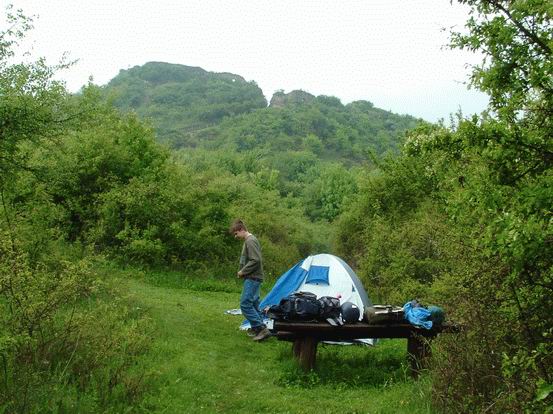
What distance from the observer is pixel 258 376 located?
7.43 m

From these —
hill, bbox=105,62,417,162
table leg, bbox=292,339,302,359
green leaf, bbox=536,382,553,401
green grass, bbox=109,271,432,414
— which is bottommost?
green grass, bbox=109,271,432,414

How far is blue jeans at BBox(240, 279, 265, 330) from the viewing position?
30.5 feet

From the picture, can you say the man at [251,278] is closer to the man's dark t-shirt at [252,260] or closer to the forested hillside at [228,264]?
the man's dark t-shirt at [252,260]

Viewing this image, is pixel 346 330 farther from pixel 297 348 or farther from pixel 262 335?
pixel 262 335

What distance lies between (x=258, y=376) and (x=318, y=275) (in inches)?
173

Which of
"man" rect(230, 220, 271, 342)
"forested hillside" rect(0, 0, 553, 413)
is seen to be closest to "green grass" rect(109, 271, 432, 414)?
"forested hillside" rect(0, 0, 553, 413)

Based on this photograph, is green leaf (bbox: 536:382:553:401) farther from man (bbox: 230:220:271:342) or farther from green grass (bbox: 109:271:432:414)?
man (bbox: 230:220:271:342)

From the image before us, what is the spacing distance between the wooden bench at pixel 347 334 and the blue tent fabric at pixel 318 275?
3764 mm

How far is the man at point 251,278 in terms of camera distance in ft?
30.5

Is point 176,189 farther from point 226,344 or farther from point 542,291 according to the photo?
point 542,291

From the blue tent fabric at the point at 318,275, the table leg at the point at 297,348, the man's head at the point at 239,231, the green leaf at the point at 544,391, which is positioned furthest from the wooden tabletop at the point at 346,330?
the green leaf at the point at 544,391

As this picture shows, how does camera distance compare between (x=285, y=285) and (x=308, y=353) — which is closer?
(x=308, y=353)

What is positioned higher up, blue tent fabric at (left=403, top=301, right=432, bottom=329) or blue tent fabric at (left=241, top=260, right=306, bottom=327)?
blue tent fabric at (left=403, top=301, right=432, bottom=329)

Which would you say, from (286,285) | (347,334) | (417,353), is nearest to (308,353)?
(347,334)
